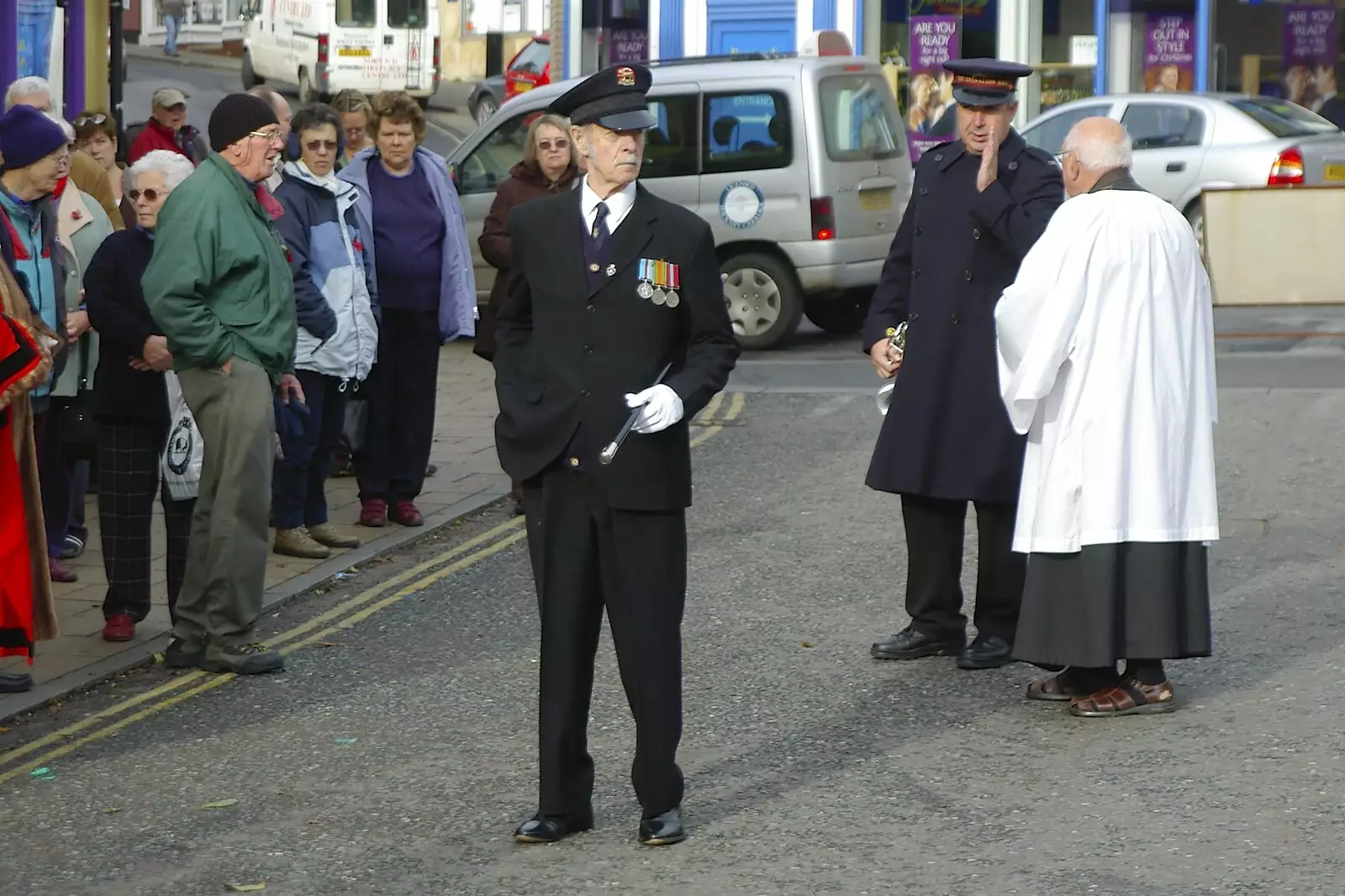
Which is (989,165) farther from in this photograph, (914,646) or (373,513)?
(373,513)

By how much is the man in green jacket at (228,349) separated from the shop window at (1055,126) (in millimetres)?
13386

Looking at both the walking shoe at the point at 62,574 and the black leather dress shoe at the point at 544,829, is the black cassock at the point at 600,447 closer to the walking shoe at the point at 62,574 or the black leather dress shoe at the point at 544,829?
the black leather dress shoe at the point at 544,829

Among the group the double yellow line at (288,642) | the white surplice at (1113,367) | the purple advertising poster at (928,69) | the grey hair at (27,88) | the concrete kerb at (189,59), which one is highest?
the concrete kerb at (189,59)

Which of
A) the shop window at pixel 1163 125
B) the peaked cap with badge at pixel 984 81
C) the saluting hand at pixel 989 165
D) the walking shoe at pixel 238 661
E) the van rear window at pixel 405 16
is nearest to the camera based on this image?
the peaked cap with badge at pixel 984 81

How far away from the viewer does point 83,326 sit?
844 centimetres

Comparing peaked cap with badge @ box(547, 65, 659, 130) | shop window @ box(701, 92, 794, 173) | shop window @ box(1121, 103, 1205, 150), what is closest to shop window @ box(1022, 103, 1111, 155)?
shop window @ box(1121, 103, 1205, 150)

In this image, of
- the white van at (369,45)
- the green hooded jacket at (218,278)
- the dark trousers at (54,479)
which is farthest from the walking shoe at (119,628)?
the white van at (369,45)

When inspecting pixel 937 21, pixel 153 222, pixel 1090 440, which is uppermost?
pixel 937 21

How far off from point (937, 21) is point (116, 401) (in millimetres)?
21296

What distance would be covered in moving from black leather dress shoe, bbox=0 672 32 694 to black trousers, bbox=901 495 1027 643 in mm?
3084

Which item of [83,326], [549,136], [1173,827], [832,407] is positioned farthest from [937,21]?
[1173,827]

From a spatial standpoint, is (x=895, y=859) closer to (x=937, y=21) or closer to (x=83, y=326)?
(x=83, y=326)

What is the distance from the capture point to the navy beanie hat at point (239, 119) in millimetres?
7711

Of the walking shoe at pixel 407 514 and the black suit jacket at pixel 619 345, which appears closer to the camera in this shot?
→ the black suit jacket at pixel 619 345
